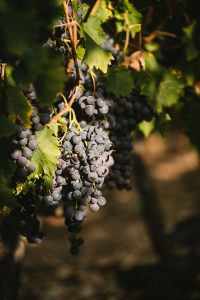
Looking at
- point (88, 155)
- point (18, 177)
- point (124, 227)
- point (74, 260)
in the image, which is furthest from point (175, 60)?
point (124, 227)

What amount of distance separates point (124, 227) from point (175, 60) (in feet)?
18.4

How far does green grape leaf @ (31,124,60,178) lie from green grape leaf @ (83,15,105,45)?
1.37ft

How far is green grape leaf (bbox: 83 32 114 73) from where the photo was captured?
1674 millimetres

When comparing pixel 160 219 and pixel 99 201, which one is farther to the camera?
pixel 160 219

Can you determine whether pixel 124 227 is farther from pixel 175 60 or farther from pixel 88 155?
pixel 88 155

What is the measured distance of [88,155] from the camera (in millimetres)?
1748

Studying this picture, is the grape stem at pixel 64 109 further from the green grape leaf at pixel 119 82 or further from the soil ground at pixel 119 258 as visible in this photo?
the soil ground at pixel 119 258

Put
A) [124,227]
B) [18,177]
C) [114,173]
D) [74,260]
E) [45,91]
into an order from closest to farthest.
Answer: [45,91]
[18,177]
[114,173]
[74,260]
[124,227]

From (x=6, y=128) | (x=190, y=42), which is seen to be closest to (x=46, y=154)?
(x=6, y=128)

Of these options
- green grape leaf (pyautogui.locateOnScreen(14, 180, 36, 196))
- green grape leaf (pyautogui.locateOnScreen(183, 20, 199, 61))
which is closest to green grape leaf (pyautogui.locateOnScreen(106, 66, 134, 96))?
green grape leaf (pyautogui.locateOnScreen(183, 20, 199, 61))

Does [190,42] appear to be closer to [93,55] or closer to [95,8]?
[95,8]

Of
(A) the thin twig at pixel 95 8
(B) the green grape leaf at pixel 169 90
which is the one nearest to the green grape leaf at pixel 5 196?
(A) the thin twig at pixel 95 8

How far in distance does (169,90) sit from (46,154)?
2.55 feet

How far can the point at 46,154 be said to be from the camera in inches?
64.9
